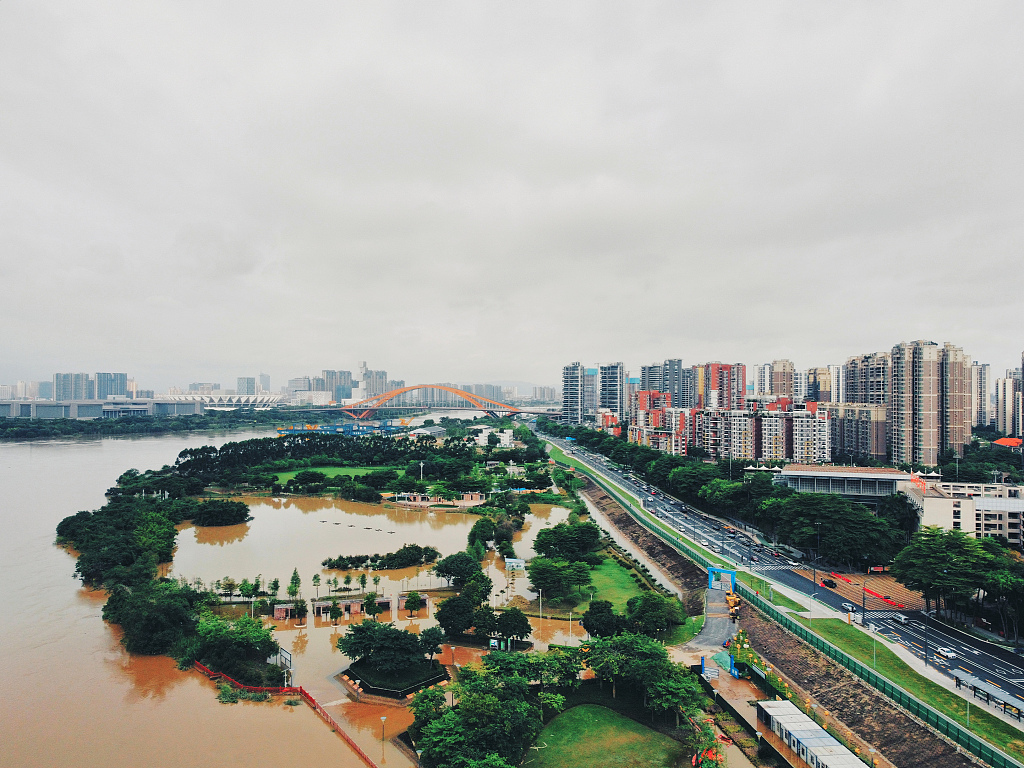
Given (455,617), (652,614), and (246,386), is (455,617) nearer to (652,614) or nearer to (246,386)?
(652,614)

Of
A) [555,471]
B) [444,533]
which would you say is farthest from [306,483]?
[555,471]

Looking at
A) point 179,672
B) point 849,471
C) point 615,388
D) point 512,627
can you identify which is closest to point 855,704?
point 512,627

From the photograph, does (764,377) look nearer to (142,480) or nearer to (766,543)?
(766,543)

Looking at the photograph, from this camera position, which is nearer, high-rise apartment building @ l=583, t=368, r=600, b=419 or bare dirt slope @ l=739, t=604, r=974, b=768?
bare dirt slope @ l=739, t=604, r=974, b=768

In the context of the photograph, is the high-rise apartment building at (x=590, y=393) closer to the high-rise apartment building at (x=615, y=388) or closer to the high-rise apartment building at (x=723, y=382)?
the high-rise apartment building at (x=615, y=388)

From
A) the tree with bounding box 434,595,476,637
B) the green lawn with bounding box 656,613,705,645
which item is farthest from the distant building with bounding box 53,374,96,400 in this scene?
the green lawn with bounding box 656,613,705,645

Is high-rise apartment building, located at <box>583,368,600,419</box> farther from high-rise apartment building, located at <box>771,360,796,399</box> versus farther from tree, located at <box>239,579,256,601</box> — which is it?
tree, located at <box>239,579,256,601</box>
